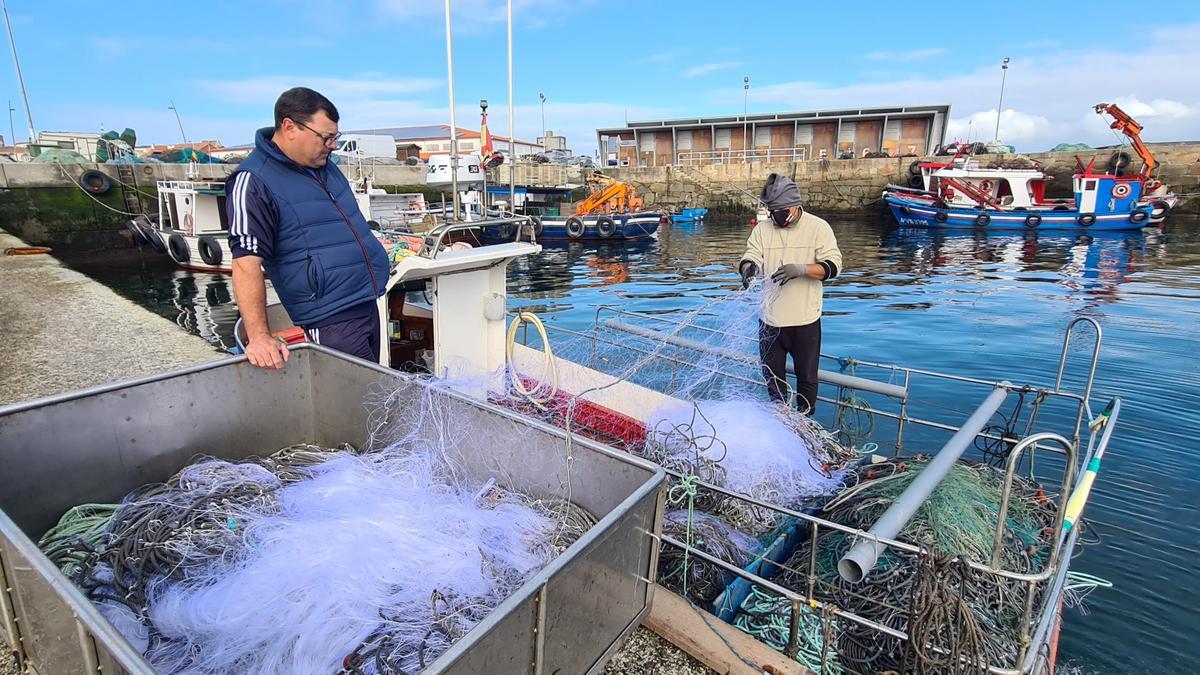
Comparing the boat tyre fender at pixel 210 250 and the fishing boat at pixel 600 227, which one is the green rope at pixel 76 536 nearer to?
the boat tyre fender at pixel 210 250

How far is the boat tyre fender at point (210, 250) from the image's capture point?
1697 cm

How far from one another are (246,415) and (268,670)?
161 centimetres

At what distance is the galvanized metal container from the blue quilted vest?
281mm

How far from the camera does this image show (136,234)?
20.9m

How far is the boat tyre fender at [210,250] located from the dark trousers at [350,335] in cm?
1644

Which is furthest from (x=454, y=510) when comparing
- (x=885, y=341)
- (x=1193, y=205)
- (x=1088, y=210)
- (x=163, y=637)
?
(x=1193, y=205)

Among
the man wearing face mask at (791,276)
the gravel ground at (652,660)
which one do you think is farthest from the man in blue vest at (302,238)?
the man wearing face mask at (791,276)

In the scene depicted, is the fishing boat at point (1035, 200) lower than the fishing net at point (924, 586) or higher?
higher

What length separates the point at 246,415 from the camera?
112 inches

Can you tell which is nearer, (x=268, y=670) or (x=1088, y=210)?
(x=268, y=670)

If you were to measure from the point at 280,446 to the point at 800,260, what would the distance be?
11.1ft

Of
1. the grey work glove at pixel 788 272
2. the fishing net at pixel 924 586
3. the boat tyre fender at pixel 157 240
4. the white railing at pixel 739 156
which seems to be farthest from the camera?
the white railing at pixel 739 156

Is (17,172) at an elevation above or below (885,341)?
above

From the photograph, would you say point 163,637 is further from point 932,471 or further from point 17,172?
point 17,172
